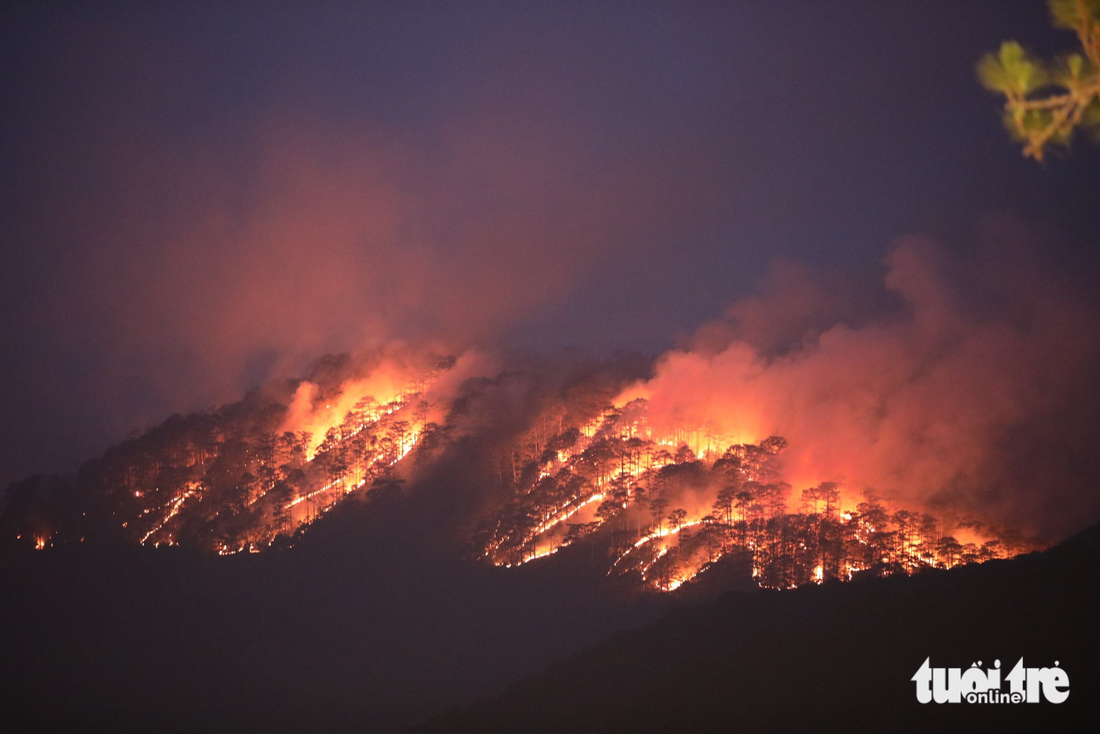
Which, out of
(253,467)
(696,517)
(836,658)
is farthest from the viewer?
(253,467)

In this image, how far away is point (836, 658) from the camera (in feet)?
80.7

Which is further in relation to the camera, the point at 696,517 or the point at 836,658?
the point at 696,517

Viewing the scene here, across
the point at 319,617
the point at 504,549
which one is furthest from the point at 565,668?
the point at 319,617

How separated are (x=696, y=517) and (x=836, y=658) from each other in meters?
22.5

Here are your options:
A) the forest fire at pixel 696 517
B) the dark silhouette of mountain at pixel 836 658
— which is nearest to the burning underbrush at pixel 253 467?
the forest fire at pixel 696 517

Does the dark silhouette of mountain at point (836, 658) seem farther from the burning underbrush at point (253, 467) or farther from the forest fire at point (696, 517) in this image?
the burning underbrush at point (253, 467)

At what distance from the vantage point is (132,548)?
2197 inches

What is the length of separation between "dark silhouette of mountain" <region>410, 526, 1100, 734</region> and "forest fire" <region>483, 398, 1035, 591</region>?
8125 mm

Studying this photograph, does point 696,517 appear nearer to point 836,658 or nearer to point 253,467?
point 836,658

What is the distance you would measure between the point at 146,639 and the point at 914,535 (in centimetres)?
4149

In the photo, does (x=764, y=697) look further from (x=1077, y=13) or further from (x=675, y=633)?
(x=1077, y=13)

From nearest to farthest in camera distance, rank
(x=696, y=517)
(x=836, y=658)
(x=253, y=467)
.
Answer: (x=836, y=658) → (x=696, y=517) → (x=253, y=467)

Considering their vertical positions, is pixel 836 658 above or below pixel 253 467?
below

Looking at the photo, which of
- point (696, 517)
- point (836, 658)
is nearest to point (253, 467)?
point (696, 517)
